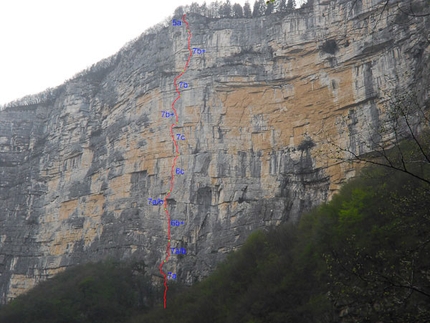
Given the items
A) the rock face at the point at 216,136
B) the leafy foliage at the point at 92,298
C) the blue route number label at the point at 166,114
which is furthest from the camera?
the blue route number label at the point at 166,114

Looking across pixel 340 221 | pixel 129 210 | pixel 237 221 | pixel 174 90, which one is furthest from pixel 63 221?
pixel 340 221

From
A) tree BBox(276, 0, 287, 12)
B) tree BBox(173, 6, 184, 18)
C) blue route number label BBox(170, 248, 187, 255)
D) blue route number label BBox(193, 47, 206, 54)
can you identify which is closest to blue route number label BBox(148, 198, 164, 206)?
blue route number label BBox(170, 248, 187, 255)

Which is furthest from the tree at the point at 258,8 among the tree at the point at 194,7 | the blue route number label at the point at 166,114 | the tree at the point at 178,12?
the blue route number label at the point at 166,114

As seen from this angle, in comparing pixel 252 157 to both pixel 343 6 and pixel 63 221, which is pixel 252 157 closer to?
pixel 343 6

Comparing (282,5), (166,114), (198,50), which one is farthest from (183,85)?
(282,5)

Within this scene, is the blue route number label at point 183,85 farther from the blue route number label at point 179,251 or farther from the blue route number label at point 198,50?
the blue route number label at point 179,251

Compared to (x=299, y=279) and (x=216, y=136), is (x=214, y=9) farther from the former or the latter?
(x=299, y=279)

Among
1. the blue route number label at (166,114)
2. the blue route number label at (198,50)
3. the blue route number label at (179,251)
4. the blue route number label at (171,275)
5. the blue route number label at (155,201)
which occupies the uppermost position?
the blue route number label at (198,50)

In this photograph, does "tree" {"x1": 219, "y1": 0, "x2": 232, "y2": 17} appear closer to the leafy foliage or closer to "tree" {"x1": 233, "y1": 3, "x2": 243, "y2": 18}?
"tree" {"x1": 233, "y1": 3, "x2": 243, "y2": 18}
